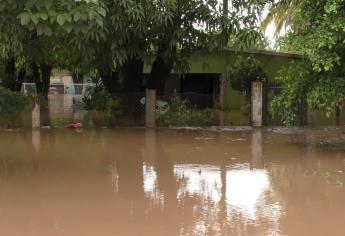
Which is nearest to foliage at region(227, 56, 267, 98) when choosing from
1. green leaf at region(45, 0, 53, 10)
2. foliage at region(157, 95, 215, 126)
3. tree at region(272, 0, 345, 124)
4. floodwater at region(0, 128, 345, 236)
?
foliage at region(157, 95, 215, 126)

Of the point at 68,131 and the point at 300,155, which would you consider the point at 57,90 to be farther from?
the point at 300,155

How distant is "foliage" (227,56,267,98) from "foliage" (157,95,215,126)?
503 centimetres

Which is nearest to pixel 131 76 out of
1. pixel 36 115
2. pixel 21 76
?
pixel 36 115

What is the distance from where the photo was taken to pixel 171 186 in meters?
8.86

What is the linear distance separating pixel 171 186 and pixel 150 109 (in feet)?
29.2

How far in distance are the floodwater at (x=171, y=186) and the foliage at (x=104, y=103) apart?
360cm

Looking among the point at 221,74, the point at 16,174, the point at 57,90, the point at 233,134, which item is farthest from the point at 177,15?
the point at 57,90

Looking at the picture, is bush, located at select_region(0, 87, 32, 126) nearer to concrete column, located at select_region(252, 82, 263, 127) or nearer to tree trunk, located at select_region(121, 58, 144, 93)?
tree trunk, located at select_region(121, 58, 144, 93)

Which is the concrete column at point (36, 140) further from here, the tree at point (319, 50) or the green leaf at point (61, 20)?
the green leaf at point (61, 20)

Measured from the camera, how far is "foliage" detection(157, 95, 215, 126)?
58.5ft

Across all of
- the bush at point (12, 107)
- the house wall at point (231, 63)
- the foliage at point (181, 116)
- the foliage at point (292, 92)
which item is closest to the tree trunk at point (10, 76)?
the house wall at point (231, 63)

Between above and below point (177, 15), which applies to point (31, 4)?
below

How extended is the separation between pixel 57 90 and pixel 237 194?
48812mm

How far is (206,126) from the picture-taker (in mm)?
18156
